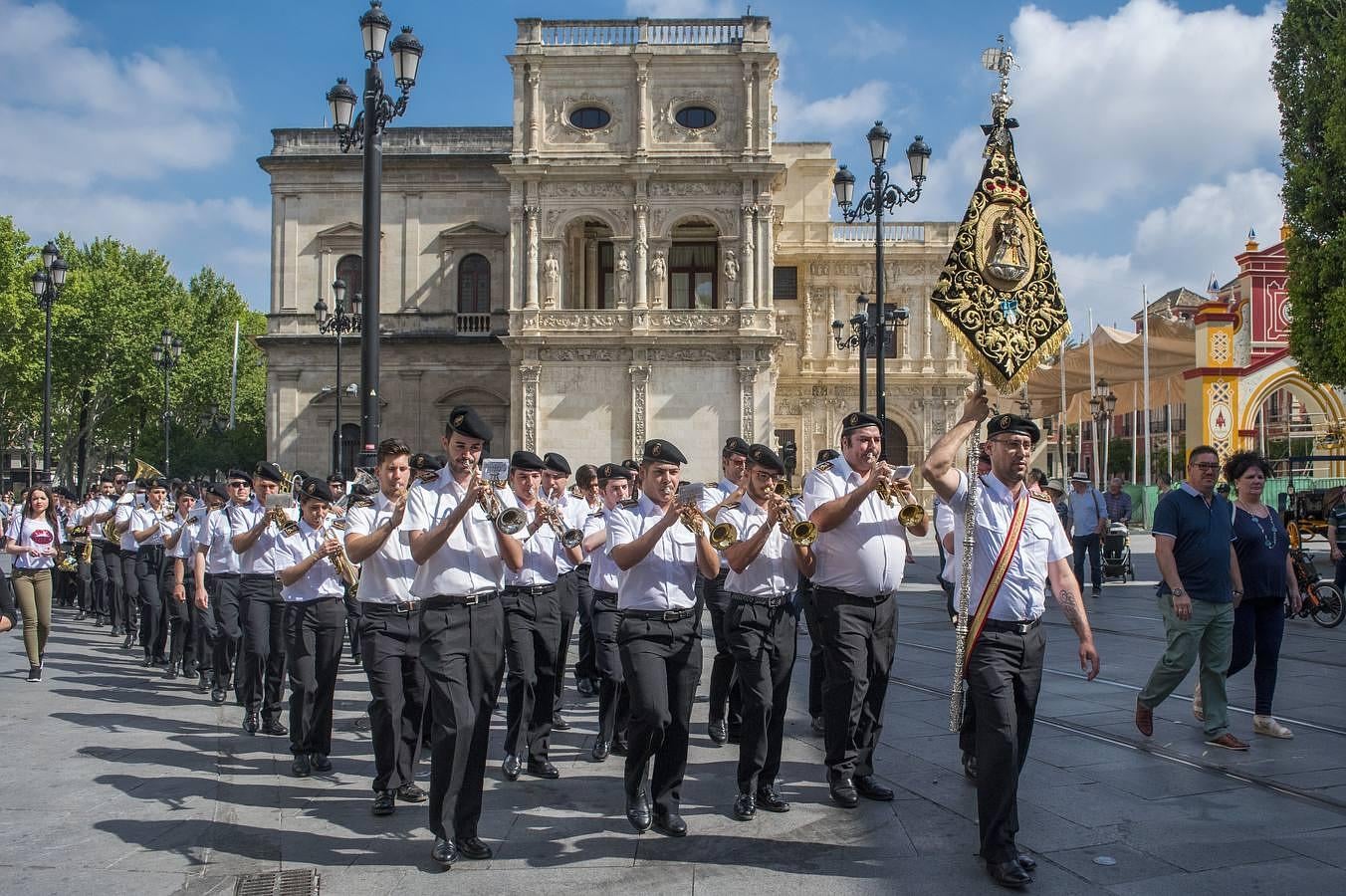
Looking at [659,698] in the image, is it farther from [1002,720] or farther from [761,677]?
[1002,720]

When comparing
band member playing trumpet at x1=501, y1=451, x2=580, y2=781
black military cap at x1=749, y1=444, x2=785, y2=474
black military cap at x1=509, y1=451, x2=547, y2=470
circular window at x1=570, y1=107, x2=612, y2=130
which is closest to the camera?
black military cap at x1=749, y1=444, x2=785, y2=474

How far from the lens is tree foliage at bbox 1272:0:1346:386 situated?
2189 centimetres

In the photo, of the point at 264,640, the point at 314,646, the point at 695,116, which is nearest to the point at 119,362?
the point at 695,116

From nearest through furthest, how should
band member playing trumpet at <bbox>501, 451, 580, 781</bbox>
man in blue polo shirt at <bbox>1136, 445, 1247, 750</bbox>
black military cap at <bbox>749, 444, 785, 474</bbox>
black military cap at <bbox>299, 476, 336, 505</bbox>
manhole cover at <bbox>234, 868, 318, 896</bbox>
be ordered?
manhole cover at <bbox>234, 868, 318, 896</bbox> < black military cap at <bbox>749, 444, 785, 474</bbox> < band member playing trumpet at <bbox>501, 451, 580, 781</bbox> < man in blue polo shirt at <bbox>1136, 445, 1247, 750</bbox> < black military cap at <bbox>299, 476, 336, 505</bbox>

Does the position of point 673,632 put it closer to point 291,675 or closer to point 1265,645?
point 291,675

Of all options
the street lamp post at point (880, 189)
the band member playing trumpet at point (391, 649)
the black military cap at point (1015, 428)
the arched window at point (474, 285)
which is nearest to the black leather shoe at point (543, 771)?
the band member playing trumpet at point (391, 649)

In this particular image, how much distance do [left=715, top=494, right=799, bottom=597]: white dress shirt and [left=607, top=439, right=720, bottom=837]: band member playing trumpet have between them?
333 mm

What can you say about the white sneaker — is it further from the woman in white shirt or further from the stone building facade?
the stone building facade

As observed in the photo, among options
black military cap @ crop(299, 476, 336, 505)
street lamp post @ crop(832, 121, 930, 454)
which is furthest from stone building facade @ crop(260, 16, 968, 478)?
black military cap @ crop(299, 476, 336, 505)

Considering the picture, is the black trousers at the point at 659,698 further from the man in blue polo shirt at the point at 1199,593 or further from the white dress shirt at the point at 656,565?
the man in blue polo shirt at the point at 1199,593

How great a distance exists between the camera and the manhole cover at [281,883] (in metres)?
5.37

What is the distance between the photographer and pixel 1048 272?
693cm

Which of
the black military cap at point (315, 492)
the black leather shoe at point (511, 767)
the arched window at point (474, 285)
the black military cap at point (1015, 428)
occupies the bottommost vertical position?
the black leather shoe at point (511, 767)

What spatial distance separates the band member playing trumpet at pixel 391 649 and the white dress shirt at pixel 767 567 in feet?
6.58
